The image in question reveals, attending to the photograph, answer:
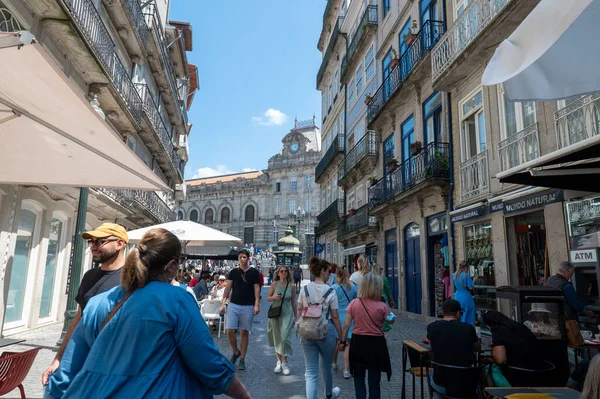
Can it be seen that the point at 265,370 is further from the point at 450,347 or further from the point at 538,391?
the point at 538,391

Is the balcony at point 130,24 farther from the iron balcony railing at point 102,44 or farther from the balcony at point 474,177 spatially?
the balcony at point 474,177

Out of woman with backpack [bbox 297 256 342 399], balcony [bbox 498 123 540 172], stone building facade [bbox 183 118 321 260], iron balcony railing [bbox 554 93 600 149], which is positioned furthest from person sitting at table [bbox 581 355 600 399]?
stone building facade [bbox 183 118 321 260]

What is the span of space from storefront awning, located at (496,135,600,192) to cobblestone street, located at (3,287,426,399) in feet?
10.4

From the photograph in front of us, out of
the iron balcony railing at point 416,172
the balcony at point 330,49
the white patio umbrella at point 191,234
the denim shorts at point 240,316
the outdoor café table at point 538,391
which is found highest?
the balcony at point 330,49

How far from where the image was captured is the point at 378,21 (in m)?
18.6

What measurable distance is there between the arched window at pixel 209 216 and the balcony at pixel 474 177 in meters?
62.2

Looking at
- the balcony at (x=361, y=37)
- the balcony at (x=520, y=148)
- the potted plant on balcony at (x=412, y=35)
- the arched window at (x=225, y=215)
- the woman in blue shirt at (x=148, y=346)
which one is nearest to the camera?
the woman in blue shirt at (x=148, y=346)

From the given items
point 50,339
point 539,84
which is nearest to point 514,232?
point 539,84

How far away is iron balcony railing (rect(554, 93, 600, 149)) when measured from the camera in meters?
6.52

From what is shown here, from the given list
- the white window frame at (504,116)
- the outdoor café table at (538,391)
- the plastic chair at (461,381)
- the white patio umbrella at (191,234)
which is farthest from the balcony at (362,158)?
the outdoor café table at (538,391)

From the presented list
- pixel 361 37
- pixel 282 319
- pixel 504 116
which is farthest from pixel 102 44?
pixel 361 37

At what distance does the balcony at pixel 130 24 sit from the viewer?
13391 mm

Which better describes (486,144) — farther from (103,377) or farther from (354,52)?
(354,52)

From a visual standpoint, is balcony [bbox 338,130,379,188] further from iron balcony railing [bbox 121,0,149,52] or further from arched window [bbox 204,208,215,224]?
arched window [bbox 204,208,215,224]
